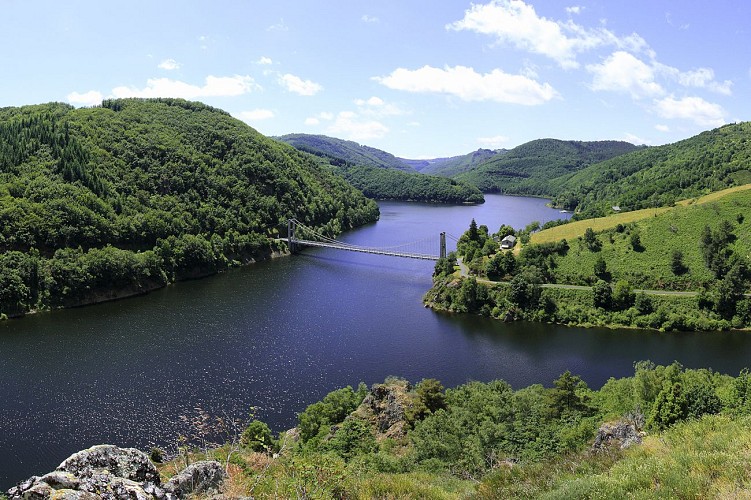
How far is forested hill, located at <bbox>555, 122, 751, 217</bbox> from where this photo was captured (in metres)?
83.6

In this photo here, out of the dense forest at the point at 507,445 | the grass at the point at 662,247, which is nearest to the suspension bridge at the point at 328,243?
the grass at the point at 662,247

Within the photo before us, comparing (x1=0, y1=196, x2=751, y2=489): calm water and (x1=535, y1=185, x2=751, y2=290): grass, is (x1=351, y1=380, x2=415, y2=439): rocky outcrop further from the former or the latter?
(x1=535, y1=185, x2=751, y2=290): grass

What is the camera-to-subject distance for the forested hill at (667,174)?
83625 millimetres

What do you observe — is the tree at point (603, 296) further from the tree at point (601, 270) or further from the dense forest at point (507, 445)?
the dense forest at point (507, 445)

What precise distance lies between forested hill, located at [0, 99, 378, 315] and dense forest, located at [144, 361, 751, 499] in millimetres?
34237

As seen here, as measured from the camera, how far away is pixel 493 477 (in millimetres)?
12117

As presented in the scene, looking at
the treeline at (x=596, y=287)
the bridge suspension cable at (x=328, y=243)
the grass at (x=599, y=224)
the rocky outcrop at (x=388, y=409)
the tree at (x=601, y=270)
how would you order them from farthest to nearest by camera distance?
the bridge suspension cable at (x=328, y=243) → the grass at (x=599, y=224) → the tree at (x=601, y=270) → the treeline at (x=596, y=287) → the rocky outcrop at (x=388, y=409)

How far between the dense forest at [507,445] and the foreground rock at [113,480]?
0.67 metres

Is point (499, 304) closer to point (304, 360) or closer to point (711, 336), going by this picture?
point (711, 336)

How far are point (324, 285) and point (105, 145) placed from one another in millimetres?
42188

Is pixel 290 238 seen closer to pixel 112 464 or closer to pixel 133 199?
pixel 133 199

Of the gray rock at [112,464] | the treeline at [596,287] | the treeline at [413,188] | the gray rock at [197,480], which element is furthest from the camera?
the treeline at [413,188]

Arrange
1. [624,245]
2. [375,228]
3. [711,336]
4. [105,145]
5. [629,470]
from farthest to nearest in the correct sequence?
[375,228] < [105,145] < [624,245] < [711,336] < [629,470]

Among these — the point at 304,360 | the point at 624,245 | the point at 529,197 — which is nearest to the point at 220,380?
the point at 304,360
